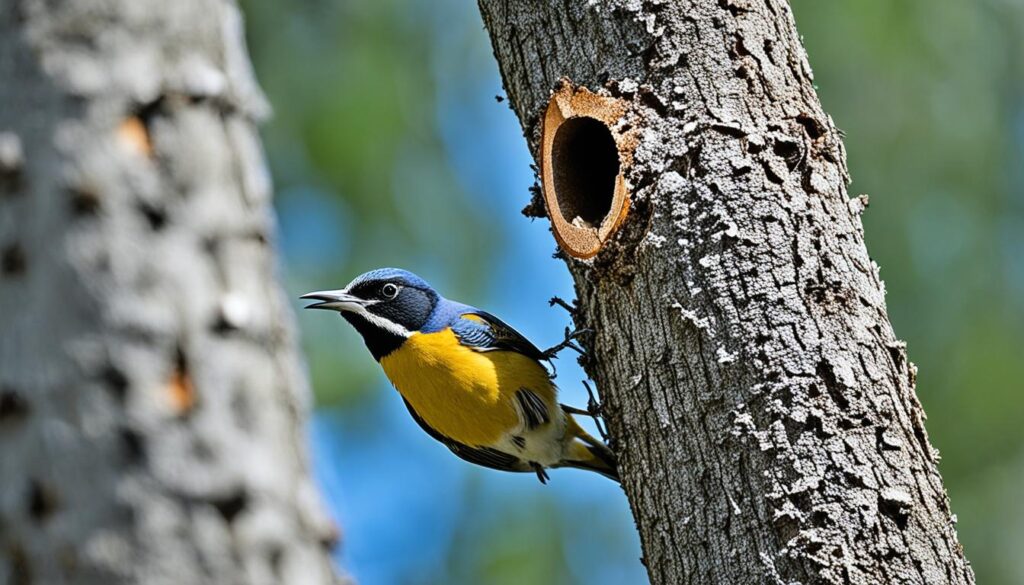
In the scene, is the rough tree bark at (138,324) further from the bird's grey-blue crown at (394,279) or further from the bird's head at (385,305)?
the bird's grey-blue crown at (394,279)

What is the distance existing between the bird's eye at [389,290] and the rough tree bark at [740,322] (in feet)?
7.36

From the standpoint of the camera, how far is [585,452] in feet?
19.8

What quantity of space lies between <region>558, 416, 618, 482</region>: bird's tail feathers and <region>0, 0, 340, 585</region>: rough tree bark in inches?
167

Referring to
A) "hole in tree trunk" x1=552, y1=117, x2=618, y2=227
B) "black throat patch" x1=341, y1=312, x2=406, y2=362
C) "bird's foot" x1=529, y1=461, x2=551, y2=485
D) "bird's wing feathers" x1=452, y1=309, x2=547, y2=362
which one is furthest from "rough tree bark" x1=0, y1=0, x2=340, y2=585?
"bird's foot" x1=529, y1=461, x2=551, y2=485

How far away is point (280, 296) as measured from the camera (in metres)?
1.85

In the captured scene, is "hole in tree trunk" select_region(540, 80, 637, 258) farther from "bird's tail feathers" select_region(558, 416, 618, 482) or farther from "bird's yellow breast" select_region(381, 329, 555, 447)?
"bird's tail feathers" select_region(558, 416, 618, 482)

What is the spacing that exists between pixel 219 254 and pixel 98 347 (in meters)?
0.23

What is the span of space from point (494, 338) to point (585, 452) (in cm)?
81

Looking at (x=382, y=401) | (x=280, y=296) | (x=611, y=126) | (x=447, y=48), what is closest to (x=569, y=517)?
(x=382, y=401)

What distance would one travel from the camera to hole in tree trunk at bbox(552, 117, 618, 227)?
4.13m

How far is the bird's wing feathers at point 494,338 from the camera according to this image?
577cm

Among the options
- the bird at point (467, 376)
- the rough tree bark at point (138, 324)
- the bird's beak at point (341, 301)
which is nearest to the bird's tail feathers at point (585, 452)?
the bird at point (467, 376)

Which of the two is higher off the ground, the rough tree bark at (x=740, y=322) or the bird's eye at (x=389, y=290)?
the bird's eye at (x=389, y=290)

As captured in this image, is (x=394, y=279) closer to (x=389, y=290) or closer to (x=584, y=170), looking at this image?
(x=389, y=290)
